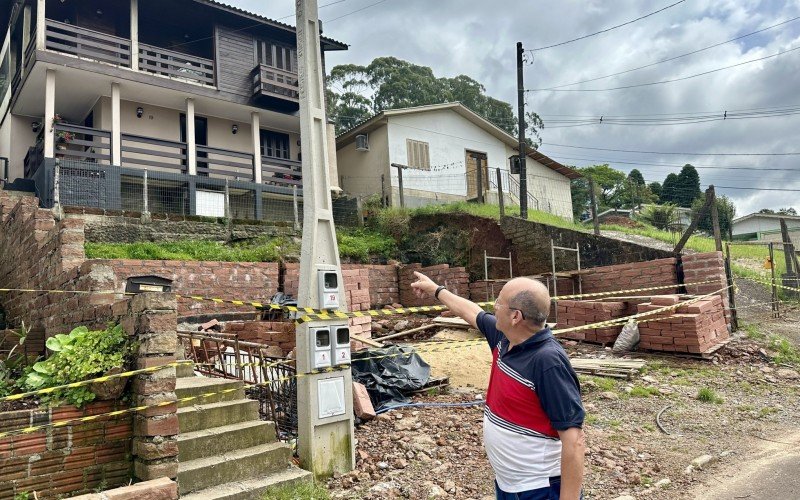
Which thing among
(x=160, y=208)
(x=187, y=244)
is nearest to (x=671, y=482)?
(x=187, y=244)

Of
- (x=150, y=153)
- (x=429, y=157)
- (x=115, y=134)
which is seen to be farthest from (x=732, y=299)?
(x=115, y=134)

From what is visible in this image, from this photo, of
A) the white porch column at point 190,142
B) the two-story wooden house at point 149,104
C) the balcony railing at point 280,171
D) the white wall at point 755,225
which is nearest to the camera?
the two-story wooden house at point 149,104

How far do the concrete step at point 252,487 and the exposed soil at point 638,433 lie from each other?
0.33 m

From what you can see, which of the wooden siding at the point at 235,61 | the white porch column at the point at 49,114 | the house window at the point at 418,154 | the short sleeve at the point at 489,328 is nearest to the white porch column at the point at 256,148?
the wooden siding at the point at 235,61

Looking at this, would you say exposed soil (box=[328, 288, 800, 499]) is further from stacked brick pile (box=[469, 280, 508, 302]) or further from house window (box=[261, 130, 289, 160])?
house window (box=[261, 130, 289, 160])

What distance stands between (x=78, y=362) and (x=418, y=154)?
17.9 metres

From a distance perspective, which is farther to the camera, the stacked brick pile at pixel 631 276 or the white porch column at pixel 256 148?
the white porch column at pixel 256 148

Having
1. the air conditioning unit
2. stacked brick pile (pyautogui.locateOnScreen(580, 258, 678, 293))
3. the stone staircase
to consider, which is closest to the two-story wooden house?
the air conditioning unit

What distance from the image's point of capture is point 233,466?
422cm

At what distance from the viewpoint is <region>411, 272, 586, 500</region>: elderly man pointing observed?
212 cm

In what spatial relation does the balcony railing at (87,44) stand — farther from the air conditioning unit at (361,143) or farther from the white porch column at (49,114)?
the air conditioning unit at (361,143)

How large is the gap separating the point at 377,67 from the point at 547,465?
34.0m

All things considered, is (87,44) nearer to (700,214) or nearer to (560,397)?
(700,214)

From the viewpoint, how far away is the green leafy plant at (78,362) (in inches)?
134
